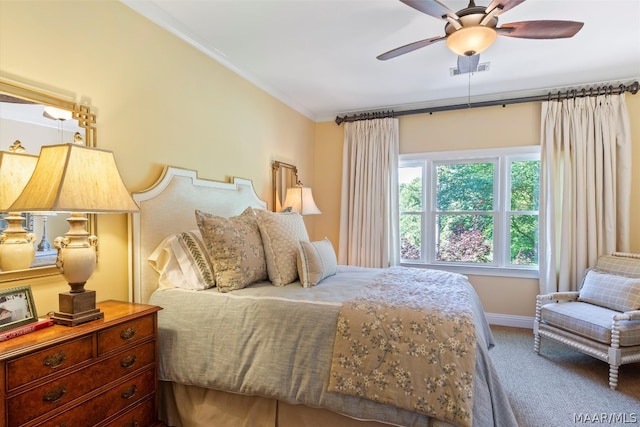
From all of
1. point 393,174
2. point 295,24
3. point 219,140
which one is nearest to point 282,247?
point 219,140

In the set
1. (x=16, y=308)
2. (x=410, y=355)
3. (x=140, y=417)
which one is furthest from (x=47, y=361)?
(x=410, y=355)

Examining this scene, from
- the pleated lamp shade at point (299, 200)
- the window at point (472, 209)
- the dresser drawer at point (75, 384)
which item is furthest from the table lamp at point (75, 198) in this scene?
the window at point (472, 209)

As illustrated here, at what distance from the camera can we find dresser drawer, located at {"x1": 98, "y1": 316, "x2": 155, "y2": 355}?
A: 1488 millimetres

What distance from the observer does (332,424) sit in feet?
5.57

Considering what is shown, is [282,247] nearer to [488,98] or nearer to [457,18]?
[457,18]

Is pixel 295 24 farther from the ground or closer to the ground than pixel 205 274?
farther from the ground

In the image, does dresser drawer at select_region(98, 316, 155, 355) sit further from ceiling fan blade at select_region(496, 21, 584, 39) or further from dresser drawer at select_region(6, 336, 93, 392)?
ceiling fan blade at select_region(496, 21, 584, 39)

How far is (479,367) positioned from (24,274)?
2.11 m

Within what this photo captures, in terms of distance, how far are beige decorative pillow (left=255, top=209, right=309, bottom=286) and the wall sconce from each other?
4.04 feet

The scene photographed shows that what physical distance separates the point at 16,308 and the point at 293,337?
1166 millimetres

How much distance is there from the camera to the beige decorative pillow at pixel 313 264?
2.23 m

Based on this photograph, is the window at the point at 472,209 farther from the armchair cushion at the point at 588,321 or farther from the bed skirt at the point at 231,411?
the bed skirt at the point at 231,411

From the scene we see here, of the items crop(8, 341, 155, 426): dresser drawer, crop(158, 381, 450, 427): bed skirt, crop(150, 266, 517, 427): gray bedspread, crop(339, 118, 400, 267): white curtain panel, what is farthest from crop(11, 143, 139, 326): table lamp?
crop(339, 118, 400, 267): white curtain panel

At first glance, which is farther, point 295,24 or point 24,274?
point 295,24
